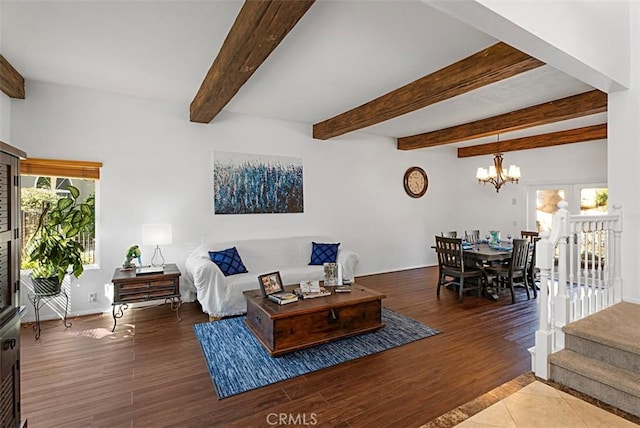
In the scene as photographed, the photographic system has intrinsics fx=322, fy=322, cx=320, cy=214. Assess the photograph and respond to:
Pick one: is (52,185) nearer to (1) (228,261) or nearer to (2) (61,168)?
(2) (61,168)

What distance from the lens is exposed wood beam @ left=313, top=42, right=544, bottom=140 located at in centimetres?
282

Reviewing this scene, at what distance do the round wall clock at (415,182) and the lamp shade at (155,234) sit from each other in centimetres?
495

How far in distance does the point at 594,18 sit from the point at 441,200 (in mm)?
5373

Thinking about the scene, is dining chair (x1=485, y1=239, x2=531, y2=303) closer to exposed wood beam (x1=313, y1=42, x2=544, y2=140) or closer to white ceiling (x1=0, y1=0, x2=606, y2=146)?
white ceiling (x1=0, y1=0, x2=606, y2=146)

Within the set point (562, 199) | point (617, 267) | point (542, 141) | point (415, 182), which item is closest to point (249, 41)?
point (617, 267)

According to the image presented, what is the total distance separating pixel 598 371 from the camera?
2207mm

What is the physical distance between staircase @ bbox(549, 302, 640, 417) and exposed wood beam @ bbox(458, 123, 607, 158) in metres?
4.39

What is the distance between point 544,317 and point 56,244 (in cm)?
479

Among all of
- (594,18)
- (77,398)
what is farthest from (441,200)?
(77,398)

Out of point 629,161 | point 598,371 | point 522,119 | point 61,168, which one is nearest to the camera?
point 598,371

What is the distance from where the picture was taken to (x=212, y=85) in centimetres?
337

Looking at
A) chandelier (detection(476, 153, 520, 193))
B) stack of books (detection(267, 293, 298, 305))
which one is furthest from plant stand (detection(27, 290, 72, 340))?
chandelier (detection(476, 153, 520, 193))

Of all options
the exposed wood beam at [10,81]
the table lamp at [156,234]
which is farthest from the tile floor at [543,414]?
the exposed wood beam at [10,81]

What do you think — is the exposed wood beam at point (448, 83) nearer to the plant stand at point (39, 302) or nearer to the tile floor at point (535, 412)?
the tile floor at point (535, 412)
